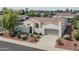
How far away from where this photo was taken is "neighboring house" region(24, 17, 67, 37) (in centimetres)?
576

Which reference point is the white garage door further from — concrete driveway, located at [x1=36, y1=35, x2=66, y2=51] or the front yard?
the front yard

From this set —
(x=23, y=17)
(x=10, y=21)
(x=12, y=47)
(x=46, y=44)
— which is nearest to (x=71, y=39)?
(x=46, y=44)


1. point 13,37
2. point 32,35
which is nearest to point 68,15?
point 32,35

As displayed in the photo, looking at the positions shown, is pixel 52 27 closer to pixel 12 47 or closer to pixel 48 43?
pixel 48 43

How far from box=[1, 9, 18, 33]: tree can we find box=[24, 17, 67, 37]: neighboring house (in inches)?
12.7

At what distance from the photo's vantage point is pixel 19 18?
582 centimetres

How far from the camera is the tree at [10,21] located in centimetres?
583

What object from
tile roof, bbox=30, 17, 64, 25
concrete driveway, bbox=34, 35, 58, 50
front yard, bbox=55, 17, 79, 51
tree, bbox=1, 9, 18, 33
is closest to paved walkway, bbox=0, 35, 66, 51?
concrete driveway, bbox=34, 35, 58, 50

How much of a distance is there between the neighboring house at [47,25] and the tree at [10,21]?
0.32 meters

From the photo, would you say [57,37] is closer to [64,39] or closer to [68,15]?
[64,39]

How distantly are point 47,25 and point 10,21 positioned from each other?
41.5 inches

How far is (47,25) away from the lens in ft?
19.2
